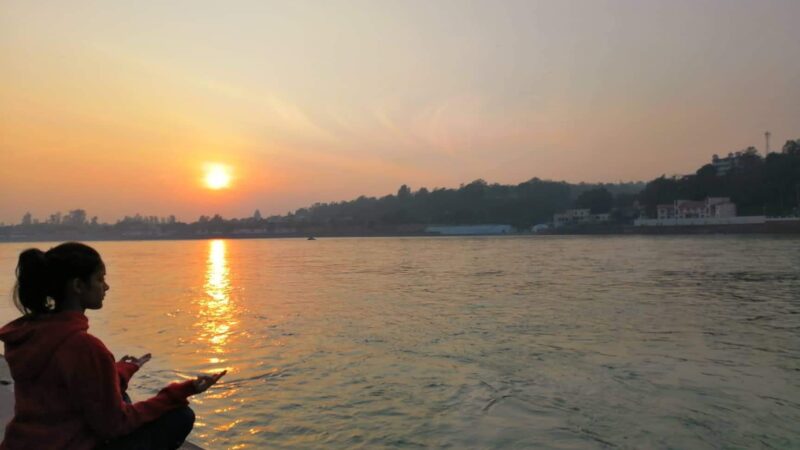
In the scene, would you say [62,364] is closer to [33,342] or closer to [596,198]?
[33,342]

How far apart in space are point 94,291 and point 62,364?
35 cm

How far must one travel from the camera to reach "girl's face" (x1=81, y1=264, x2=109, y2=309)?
2.56 metres

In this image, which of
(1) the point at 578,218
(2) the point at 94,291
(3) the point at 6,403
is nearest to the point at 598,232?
(1) the point at 578,218

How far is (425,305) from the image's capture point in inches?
657

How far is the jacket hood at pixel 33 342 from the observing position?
2357mm

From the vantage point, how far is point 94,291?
259cm

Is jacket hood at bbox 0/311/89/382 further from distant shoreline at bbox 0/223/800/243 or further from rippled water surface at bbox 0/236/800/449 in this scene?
distant shoreline at bbox 0/223/800/243

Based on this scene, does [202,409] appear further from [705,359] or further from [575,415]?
[705,359]

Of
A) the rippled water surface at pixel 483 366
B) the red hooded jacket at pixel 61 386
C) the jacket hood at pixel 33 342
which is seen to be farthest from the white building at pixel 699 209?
the jacket hood at pixel 33 342

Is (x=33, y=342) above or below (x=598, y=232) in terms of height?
above

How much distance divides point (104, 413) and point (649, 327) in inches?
466

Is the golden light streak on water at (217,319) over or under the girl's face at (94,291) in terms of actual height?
under

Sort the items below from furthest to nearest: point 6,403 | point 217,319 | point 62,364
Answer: point 217,319 → point 6,403 → point 62,364

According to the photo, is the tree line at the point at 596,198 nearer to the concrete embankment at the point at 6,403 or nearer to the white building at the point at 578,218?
the white building at the point at 578,218
